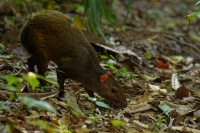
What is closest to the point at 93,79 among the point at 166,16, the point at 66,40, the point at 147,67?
the point at 66,40

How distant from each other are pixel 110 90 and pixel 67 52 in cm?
72

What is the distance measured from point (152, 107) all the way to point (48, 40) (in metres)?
1.55

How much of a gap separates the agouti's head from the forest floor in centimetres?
11

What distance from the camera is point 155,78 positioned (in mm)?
6613

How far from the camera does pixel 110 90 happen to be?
5324 millimetres

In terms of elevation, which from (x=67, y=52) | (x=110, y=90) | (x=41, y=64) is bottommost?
(x=110, y=90)

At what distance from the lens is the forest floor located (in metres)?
4.14

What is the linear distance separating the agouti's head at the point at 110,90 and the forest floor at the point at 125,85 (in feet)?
0.36

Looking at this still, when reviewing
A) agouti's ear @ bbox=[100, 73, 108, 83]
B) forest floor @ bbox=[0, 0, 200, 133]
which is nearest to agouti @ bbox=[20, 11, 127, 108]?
agouti's ear @ bbox=[100, 73, 108, 83]

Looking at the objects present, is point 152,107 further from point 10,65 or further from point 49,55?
point 10,65

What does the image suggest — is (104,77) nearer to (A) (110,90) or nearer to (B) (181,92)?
(A) (110,90)

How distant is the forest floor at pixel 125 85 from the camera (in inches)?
163

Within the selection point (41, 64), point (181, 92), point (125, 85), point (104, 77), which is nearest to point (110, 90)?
point (104, 77)

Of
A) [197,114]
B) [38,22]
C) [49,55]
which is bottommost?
[197,114]
